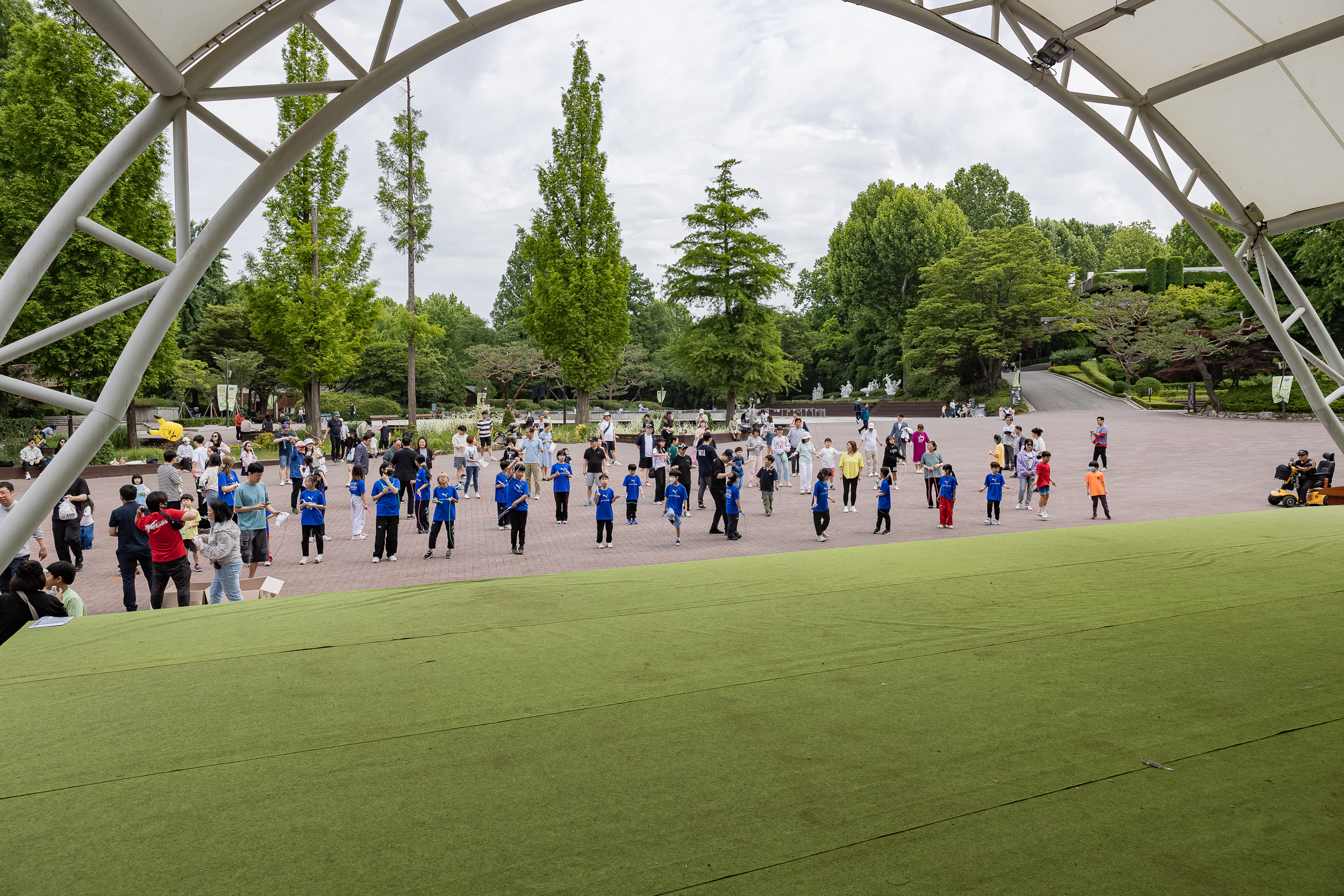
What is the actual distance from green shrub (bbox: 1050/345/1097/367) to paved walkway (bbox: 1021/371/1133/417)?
2688 mm

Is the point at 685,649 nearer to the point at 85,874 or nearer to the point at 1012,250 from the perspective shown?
the point at 85,874

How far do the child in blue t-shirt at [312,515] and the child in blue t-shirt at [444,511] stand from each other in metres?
1.63

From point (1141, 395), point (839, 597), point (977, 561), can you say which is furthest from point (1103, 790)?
point (1141, 395)

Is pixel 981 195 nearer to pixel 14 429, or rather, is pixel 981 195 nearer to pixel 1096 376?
pixel 1096 376

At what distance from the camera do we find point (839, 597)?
27.6ft

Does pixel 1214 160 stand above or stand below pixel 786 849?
above

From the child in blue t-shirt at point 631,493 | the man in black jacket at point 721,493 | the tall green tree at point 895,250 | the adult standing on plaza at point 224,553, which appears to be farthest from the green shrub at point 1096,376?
the adult standing on plaza at point 224,553

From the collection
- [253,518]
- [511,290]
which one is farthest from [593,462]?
[511,290]

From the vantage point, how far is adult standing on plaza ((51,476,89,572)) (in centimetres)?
1152

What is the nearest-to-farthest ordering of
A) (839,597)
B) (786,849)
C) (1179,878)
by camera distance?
1. (1179,878)
2. (786,849)
3. (839,597)

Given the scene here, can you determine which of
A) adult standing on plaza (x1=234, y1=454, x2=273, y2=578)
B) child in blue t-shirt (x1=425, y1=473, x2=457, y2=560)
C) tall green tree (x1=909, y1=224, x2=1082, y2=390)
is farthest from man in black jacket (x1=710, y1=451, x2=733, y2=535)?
tall green tree (x1=909, y1=224, x2=1082, y2=390)

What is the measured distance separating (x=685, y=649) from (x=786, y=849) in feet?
9.95

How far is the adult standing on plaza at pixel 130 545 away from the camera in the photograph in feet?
30.6

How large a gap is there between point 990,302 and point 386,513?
48503 mm
